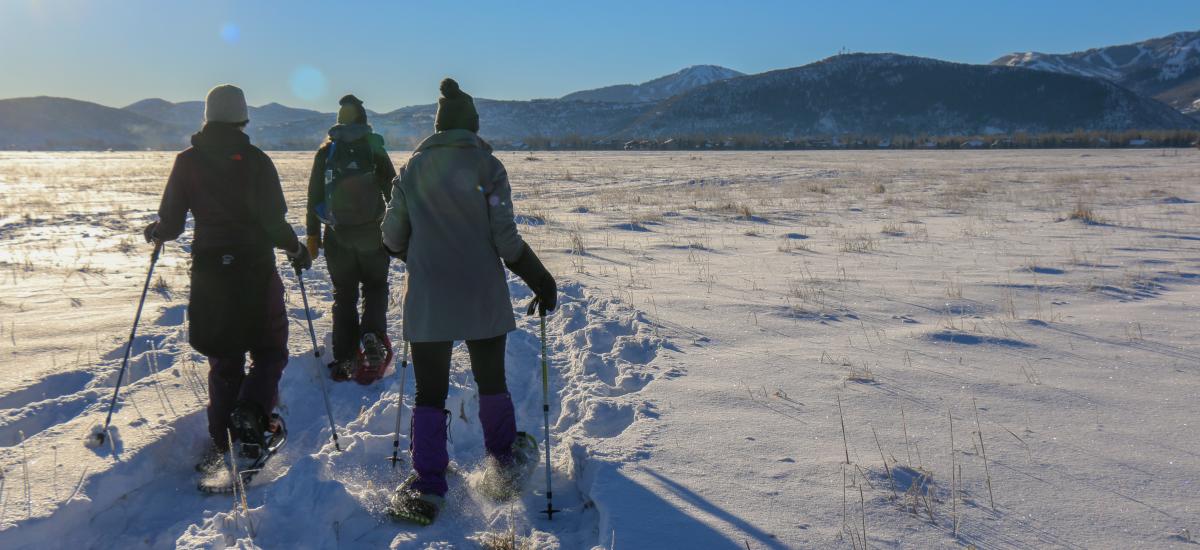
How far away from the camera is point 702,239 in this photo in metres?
11.4

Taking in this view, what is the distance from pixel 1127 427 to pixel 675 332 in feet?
10.7

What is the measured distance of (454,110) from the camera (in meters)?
3.03

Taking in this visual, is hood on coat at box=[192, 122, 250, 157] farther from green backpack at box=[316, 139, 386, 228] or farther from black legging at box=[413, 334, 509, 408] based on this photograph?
black legging at box=[413, 334, 509, 408]

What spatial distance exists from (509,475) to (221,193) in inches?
82.5

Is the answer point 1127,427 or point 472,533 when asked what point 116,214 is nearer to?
point 472,533

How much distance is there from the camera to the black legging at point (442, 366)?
314 centimetres

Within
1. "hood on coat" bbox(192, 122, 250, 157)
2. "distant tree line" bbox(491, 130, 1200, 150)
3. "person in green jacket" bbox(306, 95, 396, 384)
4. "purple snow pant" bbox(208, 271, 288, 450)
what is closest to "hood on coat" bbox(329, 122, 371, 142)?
"person in green jacket" bbox(306, 95, 396, 384)

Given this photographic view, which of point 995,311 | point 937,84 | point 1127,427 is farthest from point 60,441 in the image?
point 937,84

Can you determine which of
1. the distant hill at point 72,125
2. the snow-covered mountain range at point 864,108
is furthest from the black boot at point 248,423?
the distant hill at point 72,125

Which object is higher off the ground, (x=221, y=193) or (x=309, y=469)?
(x=221, y=193)

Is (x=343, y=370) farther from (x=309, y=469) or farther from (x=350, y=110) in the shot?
(x=350, y=110)

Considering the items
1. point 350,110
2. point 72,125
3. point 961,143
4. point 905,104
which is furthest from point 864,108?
point 72,125

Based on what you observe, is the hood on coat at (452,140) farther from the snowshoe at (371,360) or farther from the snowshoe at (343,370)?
the snowshoe at (343,370)

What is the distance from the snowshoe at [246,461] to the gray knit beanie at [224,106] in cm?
167
